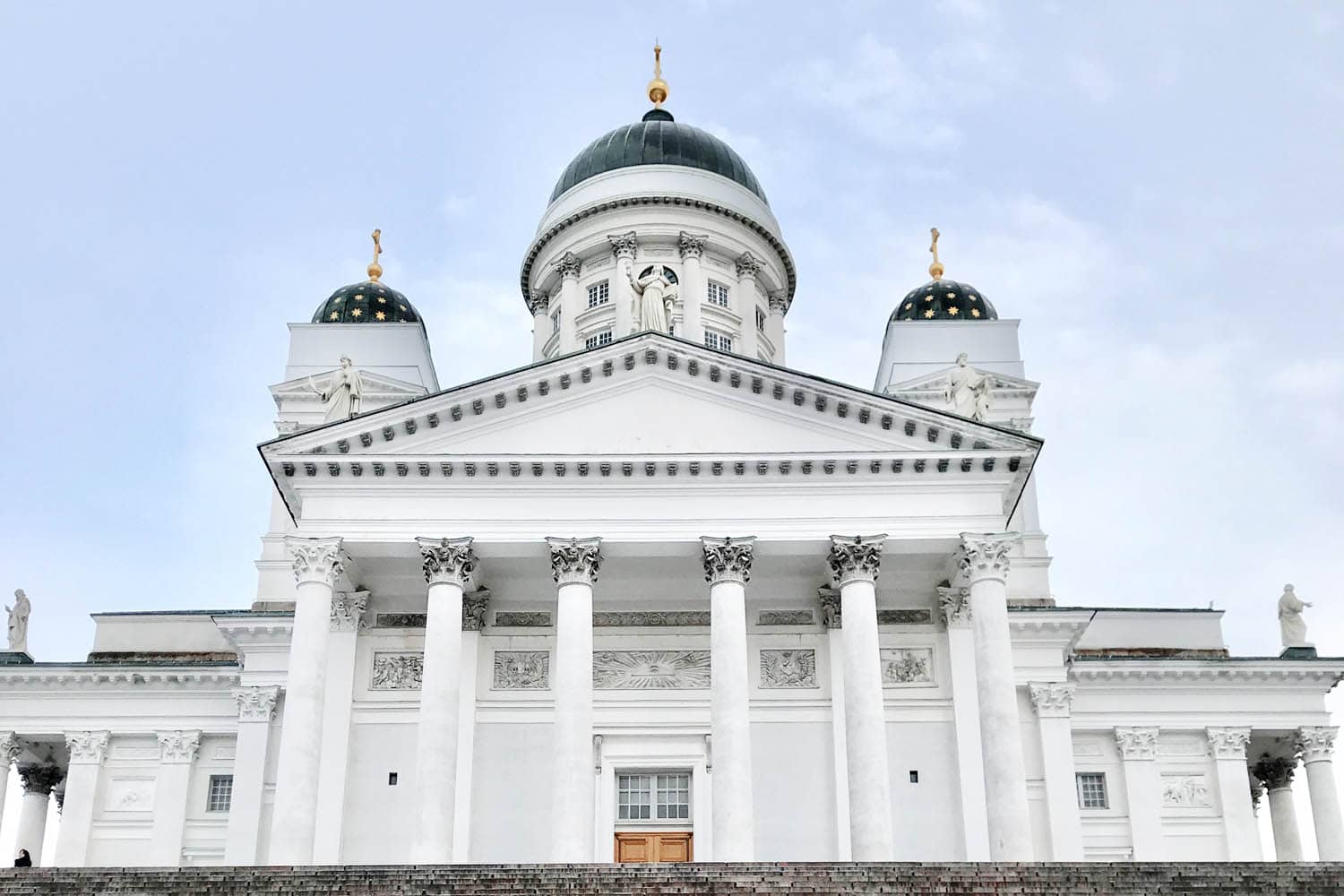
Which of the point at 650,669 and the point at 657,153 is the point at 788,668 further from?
the point at 657,153

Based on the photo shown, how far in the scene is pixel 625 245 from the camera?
41.0m

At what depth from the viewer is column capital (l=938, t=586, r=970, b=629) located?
90.3 ft

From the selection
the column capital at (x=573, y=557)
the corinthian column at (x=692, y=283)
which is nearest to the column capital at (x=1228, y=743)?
the corinthian column at (x=692, y=283)

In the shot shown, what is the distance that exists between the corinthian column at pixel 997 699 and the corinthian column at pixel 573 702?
20.8 feet

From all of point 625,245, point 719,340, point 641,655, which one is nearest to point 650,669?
point 641,655

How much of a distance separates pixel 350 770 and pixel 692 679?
6.46 m

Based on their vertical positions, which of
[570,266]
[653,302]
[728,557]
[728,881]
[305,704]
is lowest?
[728,881]

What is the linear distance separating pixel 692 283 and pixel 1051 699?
607 inches

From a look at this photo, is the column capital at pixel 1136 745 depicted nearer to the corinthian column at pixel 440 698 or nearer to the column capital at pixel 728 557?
the column capital at pixel 728 557

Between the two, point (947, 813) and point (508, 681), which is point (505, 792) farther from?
point (947, 813)

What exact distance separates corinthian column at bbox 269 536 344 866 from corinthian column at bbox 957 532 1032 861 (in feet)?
35.2

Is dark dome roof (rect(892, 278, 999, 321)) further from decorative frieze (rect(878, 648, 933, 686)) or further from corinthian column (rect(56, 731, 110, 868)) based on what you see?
corinthian column (rect(56, 731, 110, 868))

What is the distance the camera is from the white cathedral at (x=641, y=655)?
24297mm

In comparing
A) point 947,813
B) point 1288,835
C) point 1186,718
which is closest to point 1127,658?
point 1186,718
